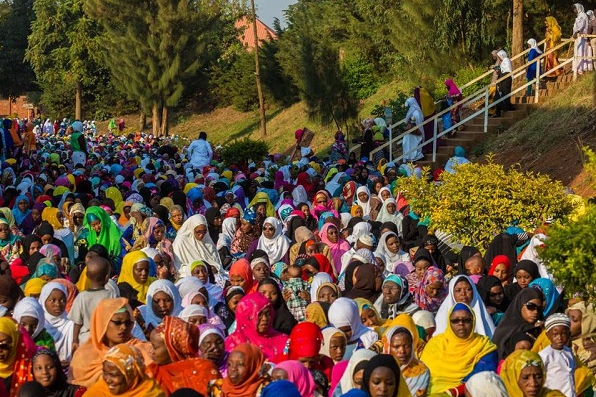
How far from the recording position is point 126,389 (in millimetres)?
6652

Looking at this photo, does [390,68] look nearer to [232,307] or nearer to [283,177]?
[283,177]

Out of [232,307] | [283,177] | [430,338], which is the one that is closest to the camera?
[430,338]

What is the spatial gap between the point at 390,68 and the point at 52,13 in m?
30.8

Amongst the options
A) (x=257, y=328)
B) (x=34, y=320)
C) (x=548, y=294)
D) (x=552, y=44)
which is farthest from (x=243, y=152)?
(x=34, y=320)

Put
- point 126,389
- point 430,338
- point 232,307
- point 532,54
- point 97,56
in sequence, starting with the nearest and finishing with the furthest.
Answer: point 126,389 < point 430,338 < point 232,307 < point 532,54 < point 97,56

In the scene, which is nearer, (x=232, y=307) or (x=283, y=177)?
(x=232, y=307)

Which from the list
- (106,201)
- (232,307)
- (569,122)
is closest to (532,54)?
(569,122)

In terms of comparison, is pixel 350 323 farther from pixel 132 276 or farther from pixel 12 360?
pixel 132 276

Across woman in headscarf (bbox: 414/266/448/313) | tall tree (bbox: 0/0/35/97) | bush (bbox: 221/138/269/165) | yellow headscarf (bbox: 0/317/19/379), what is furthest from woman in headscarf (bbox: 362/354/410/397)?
tall tree (bbox: 0/0/35/97)

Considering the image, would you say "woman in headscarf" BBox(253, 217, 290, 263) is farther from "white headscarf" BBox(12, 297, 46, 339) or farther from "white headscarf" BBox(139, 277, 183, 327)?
"white headscarf" BBox(12, 297, 46, 339)

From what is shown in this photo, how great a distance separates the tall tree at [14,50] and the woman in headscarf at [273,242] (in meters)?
64.9

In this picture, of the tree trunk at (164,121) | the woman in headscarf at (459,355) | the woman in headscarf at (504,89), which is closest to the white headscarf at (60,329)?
the woman in headscarf at (459,355)

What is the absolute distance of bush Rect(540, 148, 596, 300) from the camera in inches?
336

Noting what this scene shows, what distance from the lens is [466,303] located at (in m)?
9.30
